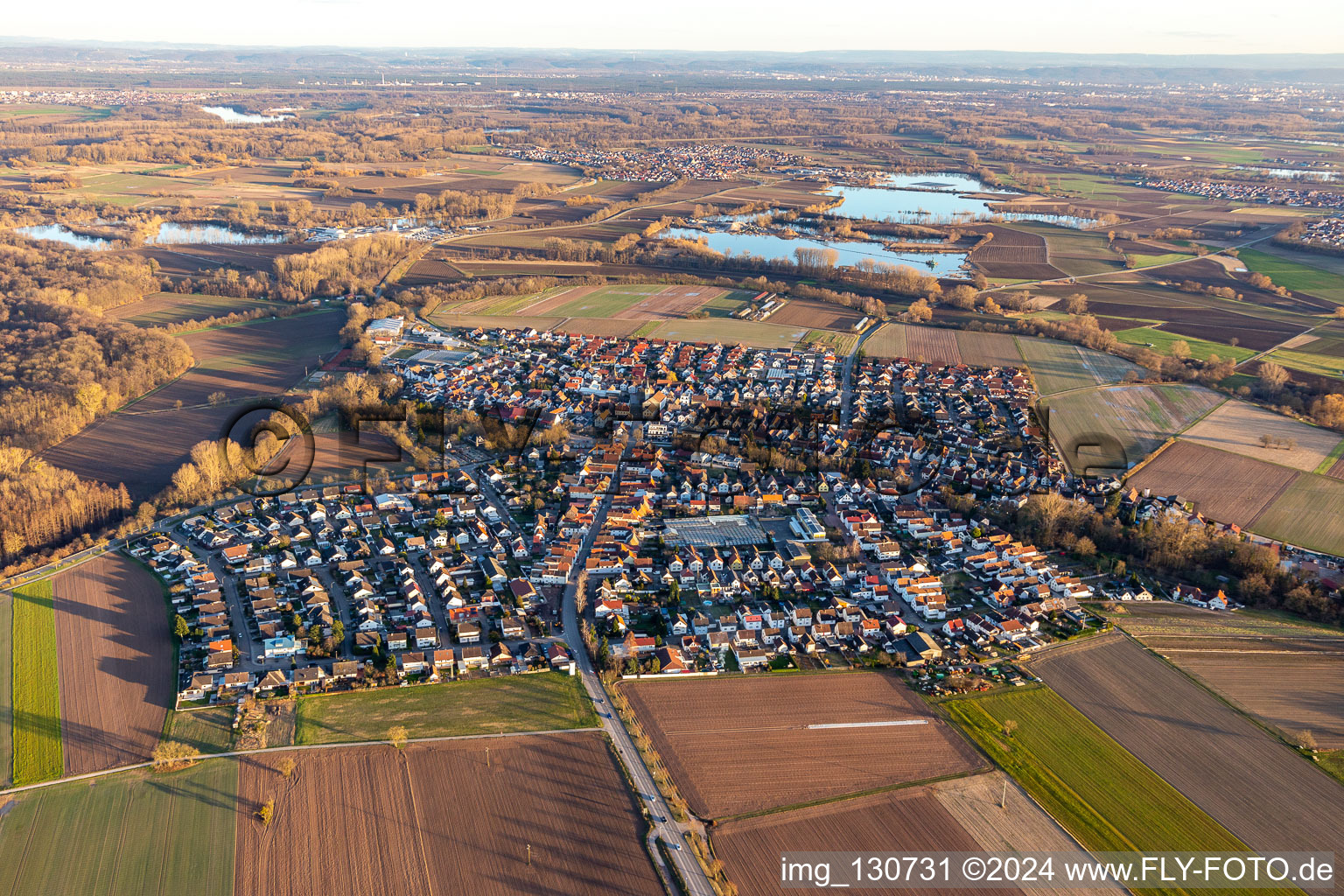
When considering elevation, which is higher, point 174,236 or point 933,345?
point 174,236

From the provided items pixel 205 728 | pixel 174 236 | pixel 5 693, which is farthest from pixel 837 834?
pixel 174 236

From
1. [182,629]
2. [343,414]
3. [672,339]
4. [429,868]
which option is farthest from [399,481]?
[672,339]

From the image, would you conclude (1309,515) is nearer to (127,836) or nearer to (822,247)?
(127,836)

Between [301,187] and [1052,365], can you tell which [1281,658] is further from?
[301,187]

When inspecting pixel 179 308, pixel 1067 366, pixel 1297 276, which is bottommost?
pixel 1067 366

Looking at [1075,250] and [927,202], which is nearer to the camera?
[1075,250]

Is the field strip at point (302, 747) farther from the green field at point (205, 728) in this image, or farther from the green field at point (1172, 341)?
the green field at point (1172, 341)

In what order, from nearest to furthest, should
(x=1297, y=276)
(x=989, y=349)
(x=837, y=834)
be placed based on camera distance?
1. (x=837, y=834)
2. (x=989, y=349)
3. (x=1297, y=276)

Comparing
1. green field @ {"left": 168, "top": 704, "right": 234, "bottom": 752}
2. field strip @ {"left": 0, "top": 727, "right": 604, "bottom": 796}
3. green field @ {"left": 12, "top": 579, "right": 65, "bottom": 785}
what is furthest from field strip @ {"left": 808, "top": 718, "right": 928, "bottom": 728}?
green field @ {"left": 12, "top": 579, "right": 65, "bottom": 785}
